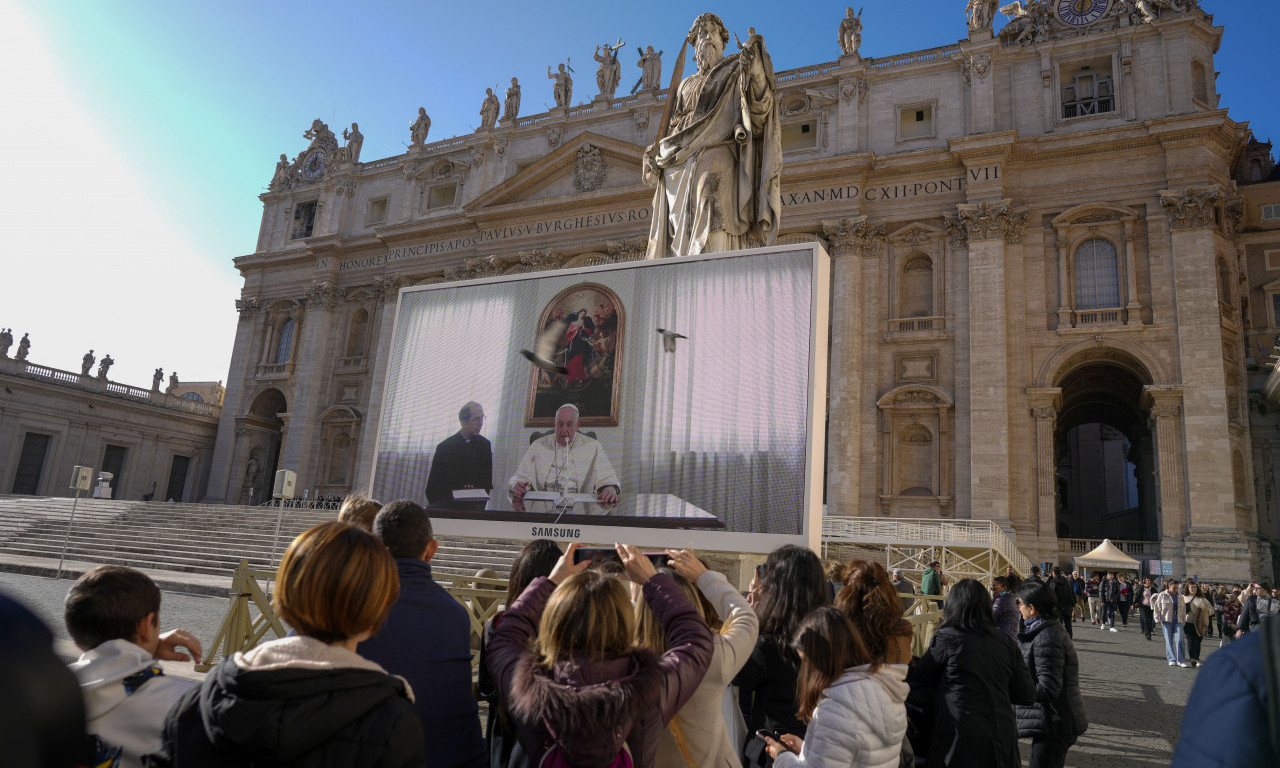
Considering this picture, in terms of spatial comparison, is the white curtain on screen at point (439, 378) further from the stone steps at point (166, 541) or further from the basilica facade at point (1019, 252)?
the basilica facade at point (1019, 252)

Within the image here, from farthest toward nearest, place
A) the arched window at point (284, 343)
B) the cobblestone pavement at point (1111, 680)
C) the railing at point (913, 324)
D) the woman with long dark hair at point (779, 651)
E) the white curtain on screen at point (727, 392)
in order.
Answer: the arched window at point (284, 343) < the railing at point (913, 324) < the cobblestone pavement at point (1111, 680) < the white curtain on screen at point (727, 392) < the woman with long dark hair at point (779, 651)

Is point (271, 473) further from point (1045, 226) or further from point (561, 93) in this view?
point (1045, 226)

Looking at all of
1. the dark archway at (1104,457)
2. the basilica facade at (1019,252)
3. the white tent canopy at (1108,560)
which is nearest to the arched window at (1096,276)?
the basilica facade at (1019,252)

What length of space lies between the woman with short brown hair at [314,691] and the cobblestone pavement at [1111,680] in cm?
67

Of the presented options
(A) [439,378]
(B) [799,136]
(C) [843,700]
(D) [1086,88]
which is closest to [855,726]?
(C) [843,700]

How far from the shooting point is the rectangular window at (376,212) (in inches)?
1502

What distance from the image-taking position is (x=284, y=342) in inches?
1532

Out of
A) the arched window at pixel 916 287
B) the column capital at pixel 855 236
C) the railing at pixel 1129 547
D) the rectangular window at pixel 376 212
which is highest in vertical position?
the rectangular window at pixel 376 212

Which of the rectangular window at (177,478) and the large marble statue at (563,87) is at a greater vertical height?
the large marble statue at (563,87)

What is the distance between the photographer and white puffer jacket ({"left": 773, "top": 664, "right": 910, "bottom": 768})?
9.30 ft

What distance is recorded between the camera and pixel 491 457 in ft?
25.0

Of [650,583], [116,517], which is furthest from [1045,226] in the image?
[116,517]

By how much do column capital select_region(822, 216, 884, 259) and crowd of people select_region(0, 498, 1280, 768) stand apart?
79.4 feet

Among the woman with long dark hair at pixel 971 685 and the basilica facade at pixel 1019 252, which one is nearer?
the woman with long dark hair at pixel 971 685
